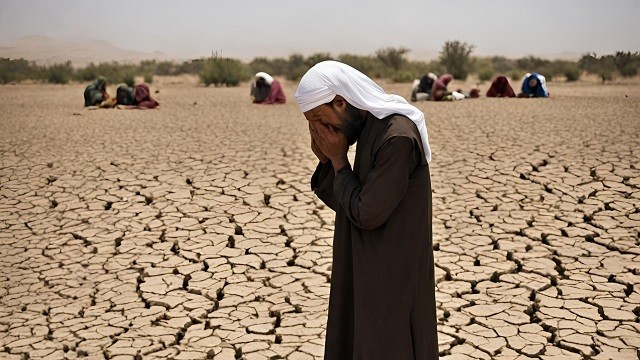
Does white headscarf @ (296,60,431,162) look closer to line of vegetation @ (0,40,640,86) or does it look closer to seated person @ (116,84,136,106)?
seated person @ (116,84,136,106)

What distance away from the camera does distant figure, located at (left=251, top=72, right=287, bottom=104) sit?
45.8 ft

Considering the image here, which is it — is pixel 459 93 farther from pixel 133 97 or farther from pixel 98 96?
pixel 98 96

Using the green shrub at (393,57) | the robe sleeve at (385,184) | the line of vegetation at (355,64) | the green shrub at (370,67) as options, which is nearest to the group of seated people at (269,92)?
the line of vegetation at (355,64)

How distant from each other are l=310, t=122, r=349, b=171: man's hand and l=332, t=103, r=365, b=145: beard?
2 cm

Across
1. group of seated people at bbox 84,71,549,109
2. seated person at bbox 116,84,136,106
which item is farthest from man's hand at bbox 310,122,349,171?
seated person at bbox 116,84,136,106

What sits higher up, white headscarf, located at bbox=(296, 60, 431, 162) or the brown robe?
white headscarf, located at bbox=(296, 60, 431, 162)

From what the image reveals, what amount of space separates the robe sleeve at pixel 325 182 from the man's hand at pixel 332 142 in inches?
7.0

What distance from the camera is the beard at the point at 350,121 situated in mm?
2129

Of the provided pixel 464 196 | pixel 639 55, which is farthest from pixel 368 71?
pixel 464 196

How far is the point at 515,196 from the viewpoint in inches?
252

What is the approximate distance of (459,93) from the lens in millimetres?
14336

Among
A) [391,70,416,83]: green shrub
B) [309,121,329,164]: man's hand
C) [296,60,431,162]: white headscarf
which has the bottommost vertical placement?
[309,121,329,164]: man's hand

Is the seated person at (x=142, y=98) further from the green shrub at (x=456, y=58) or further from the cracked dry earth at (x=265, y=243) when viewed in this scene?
the green shrub at (x=456, y=58)

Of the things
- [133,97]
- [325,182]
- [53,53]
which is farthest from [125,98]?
[325,182]
